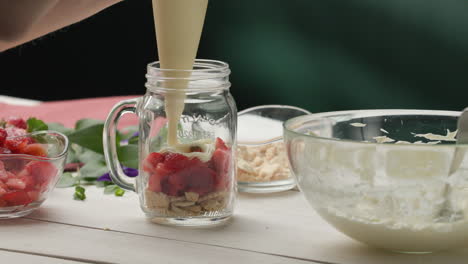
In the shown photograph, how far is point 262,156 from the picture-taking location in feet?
3.98

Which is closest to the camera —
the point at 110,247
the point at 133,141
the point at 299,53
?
the point at 110,247

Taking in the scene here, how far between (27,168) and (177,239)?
0.85 ft

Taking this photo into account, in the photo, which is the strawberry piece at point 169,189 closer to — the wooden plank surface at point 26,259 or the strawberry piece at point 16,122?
the wooden plank surface at point 26,259

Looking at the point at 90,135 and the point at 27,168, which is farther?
the point at 90,135

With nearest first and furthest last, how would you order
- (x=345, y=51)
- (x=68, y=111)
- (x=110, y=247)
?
(x=110, y=247)
(x=68, y=111)
(x=345, y=51)

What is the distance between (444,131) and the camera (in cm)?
101

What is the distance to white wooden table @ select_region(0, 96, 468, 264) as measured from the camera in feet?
2.80

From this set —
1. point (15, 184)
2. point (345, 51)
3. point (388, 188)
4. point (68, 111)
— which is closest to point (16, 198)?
point (15, 184)

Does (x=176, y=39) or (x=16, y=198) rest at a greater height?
(x=176, y=39)

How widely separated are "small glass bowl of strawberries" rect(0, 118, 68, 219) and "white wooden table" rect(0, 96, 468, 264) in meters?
0.03

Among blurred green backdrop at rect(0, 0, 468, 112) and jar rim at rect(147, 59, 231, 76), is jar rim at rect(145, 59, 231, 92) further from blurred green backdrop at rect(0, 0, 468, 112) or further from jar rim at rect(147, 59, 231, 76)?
blurred green backdrop at rect(0, 0, 468, 112)

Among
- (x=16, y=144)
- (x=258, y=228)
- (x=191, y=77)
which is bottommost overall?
(x=258, y=228)

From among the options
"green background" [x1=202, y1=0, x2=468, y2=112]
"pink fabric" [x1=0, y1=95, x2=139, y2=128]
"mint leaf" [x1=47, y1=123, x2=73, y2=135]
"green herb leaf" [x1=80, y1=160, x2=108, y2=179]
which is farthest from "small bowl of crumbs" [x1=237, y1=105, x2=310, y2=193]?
"green background" [x1=202, y1=0, x2=468, y2=112]

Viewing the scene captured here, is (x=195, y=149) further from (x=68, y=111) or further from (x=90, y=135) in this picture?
(x=68, y=111)
